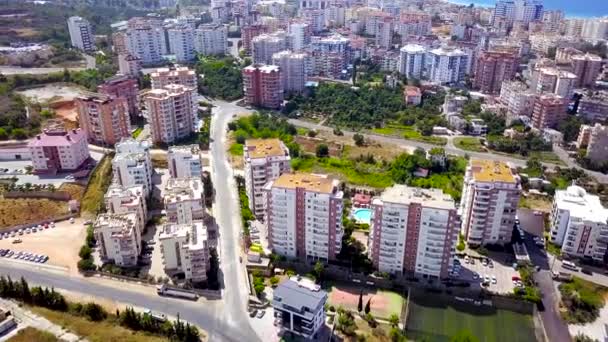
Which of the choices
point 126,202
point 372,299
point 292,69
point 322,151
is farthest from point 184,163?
point 292,69

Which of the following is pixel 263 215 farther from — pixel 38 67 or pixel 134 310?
→ pixel 38 67

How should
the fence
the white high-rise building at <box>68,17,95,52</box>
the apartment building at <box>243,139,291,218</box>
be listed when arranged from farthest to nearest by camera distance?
the white high-rise building at <box>68,17,95,52</box>
the fence
the apartment building at <box>243,139,291,218</box>

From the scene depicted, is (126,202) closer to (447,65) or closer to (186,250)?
(186,250)

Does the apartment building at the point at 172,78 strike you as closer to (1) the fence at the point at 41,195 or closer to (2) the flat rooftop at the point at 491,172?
(1) the fence at the point at 41,195

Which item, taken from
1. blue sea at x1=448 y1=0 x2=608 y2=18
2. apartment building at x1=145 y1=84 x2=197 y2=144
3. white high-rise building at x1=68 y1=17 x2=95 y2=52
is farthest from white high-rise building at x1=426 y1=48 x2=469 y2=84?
blue sea at x1=448 y1=0 x2=608 y2=18

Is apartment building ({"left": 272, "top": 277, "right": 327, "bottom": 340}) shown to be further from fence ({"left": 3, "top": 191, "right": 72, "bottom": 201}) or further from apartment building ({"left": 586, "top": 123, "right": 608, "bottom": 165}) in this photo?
apartment building ({"left": 586, "top": 123, "right": 608, "bottom": 165})

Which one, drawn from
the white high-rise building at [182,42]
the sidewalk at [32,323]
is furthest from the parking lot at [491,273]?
→ the white high-rise building at [182,42]
